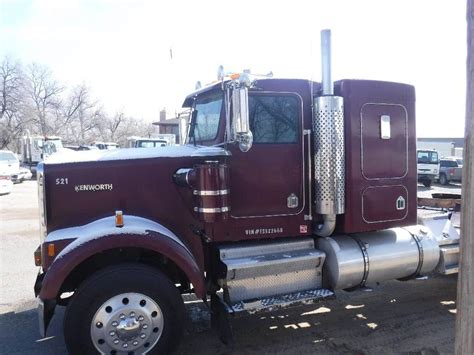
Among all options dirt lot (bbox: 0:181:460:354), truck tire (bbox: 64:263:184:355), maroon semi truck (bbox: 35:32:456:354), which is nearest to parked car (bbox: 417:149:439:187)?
dirt lot (bbox: 0:181:460:354)

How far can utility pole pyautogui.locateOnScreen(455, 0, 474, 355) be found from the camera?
Answer: 187cm

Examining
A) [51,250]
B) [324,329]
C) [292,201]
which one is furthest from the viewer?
[324,329]

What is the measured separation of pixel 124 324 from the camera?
3.63 meters

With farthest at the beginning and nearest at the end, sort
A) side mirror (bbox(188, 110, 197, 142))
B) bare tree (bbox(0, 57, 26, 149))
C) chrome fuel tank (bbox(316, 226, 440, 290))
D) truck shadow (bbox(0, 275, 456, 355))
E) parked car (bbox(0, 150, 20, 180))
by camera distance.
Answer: bare tree (bbox(0, 57, 26, 149)) → parked car (bbox(0, 150, 20, 180)) → side mirror (bbox(188, 110, 197, 142)) → chrome fuel tank (bbox(316, 226, 440, 290)) → truck shadow (bbox(0, 275, 456, 355))

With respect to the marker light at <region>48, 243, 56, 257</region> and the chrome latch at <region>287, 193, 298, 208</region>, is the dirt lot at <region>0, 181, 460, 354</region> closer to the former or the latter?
the marker light at <region>48, 243, 56, 257</region>

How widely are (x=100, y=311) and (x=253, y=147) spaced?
2.01 m

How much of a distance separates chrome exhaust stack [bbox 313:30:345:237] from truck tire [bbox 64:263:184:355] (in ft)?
5.68

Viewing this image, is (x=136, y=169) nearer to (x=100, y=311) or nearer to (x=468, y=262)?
(x=100, y=311)

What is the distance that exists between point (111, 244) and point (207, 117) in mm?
1775

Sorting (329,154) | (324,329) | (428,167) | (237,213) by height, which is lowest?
(324,329)

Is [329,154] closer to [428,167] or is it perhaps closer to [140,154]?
[140,154]

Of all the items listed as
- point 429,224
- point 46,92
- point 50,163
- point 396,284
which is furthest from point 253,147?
point 46,92

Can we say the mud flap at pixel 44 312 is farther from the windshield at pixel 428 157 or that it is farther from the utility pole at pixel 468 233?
the windshield at pixel 428 157

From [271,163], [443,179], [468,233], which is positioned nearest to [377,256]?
[271,163]
